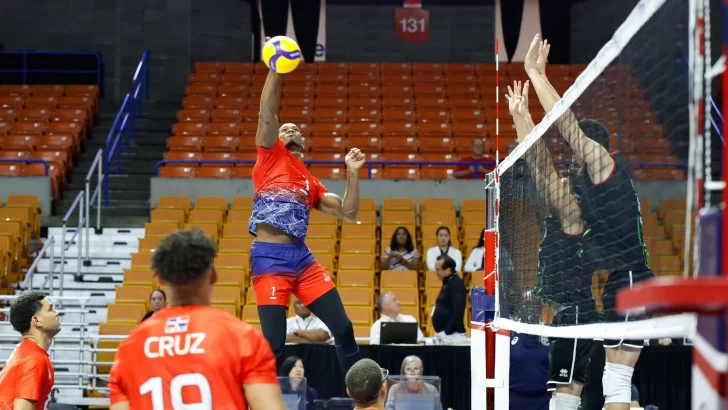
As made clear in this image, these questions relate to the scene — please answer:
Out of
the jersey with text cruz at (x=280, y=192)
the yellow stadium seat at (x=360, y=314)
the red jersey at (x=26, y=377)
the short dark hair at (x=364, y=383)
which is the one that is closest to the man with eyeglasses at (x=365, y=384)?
the short dark hair at (x=364, y=383)

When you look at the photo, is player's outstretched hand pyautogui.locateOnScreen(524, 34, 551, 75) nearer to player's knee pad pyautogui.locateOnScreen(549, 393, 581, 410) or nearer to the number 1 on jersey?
player's knee pad pyautogui.locateOnScreen(549, 393, 581, 410)

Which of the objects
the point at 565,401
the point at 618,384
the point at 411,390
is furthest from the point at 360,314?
the point at 618,384

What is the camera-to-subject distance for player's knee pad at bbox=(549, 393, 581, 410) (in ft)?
20.0

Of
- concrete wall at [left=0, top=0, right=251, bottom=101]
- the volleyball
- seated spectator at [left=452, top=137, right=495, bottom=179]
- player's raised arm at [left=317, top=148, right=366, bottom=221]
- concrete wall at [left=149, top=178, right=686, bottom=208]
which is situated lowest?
player's raised arm at [left=317, top=148, right=366, bottom=221]

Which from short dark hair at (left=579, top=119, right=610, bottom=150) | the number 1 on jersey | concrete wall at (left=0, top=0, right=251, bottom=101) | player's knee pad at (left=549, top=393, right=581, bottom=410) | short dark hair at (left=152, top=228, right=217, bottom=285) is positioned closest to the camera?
the number 1 on jersey

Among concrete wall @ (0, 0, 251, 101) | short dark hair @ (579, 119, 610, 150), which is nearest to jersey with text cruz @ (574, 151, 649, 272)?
short dark hair @ (579, 119, 610, 150)

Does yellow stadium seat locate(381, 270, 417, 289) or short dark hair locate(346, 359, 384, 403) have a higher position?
yellow stadium seat locate(381, 270, 417, 289)

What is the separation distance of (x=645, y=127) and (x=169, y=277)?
237cm

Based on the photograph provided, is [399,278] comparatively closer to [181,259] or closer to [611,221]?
[611,221]

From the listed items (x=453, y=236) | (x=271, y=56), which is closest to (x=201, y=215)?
(x=453, y=236)

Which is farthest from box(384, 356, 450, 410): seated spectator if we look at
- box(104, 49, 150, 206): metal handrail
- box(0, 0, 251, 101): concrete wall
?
box(0, 0, 251, 101): concrete wall

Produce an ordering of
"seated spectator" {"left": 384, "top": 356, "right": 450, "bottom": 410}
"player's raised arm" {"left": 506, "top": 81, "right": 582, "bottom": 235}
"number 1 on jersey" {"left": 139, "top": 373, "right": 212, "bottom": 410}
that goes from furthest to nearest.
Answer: "seated spectator" {"left": 384, "top": 356, "right": 450, "bottom": 410} → "player's raised arm" {"left": 506, "top": 81, "right": 582, "bottom": 235} → "number 1 on jersey" {"left": 139, "top": 373, "right": 212, "bottom": 410}

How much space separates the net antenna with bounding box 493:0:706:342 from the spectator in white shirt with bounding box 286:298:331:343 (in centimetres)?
458

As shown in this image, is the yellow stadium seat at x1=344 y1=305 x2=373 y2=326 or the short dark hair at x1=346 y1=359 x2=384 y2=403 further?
the yellow stadium seat at x1=344 y1=305 x2=373 y2=326
